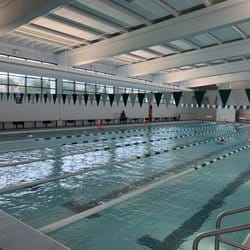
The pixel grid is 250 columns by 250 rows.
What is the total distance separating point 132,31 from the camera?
31.5 ft

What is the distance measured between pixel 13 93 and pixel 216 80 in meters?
13.1

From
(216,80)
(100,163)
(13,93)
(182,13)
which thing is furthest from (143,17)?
(216,80)

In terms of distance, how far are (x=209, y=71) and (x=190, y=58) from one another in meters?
4.56

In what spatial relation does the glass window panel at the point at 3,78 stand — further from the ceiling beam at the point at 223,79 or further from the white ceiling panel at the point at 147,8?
the ceiling beam at the point at 223,79

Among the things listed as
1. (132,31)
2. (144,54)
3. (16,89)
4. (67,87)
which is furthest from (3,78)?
(132,31)

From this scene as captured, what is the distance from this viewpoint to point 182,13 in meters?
8.03

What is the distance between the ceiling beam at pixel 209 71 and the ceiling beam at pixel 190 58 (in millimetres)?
3784

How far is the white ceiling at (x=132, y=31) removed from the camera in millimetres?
7074

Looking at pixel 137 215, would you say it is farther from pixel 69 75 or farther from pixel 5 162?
pixel 69 75

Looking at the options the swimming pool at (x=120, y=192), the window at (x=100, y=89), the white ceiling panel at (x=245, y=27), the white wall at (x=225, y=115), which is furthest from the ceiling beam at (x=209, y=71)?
the white wall at (x=225, y=115)

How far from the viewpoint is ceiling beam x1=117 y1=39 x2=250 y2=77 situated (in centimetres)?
1101

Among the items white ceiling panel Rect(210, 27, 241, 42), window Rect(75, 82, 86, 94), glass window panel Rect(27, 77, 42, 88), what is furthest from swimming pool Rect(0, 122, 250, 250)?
window Rect(75, 82, 86, 94)

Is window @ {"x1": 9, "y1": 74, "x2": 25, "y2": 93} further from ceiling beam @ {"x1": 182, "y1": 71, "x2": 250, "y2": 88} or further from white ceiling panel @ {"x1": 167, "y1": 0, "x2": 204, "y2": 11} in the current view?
ceiling beam @ {"x1": 182, "y1": 71, "x2": 250, "y2": 88}

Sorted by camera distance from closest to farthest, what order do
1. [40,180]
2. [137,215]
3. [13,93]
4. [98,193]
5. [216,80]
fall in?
[137,215] → [98,193] → [40,180] → [13,93] → [216,80]
